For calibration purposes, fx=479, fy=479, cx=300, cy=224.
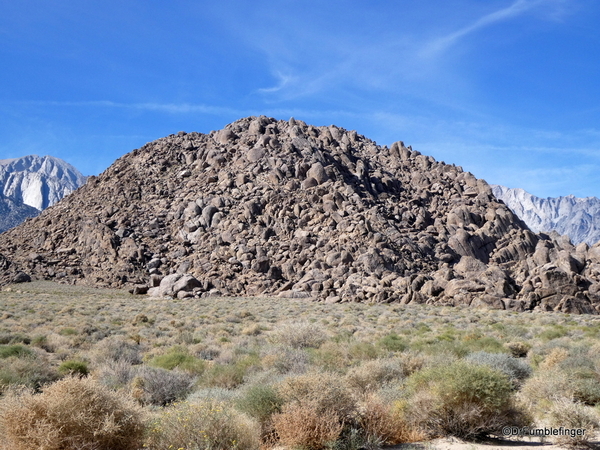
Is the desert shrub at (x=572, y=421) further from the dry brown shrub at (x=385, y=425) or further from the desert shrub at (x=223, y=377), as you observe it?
the desert shrub at (x=223, y=377)

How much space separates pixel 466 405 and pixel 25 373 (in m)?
10.4

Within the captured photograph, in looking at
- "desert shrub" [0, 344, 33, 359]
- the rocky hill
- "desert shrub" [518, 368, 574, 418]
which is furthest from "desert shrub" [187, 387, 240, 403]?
the rocky hill

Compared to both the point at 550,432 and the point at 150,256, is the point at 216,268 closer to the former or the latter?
the point at 150,256

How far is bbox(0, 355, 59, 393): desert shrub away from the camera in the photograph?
36.9 ft

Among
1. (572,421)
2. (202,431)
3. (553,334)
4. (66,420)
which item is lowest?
(553,334)

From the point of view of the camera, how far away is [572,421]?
7789 millimetres

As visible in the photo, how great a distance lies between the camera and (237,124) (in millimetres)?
82125

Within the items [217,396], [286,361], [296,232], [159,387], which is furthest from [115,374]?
[296,232]

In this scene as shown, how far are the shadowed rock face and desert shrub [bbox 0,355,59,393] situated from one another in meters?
32.2

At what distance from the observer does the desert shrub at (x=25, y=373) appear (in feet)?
36.9

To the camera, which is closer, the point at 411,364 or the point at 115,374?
the point at 115,374

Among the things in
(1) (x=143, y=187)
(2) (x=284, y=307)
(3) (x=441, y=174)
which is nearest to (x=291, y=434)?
(2) (x=284, y=307)

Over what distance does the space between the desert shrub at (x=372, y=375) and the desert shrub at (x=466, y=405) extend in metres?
1.74

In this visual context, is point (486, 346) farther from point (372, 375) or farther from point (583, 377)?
point (372, 375)
